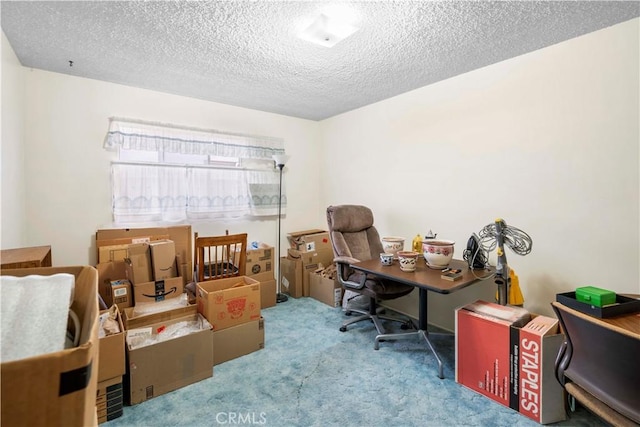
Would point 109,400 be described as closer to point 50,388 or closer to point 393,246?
point 50,388

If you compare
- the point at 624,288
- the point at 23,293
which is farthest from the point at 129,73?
the point at 624,288

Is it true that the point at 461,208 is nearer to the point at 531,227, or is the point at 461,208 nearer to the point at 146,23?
the point at 531,227

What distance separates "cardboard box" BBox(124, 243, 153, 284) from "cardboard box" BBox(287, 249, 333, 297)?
1.67 meters

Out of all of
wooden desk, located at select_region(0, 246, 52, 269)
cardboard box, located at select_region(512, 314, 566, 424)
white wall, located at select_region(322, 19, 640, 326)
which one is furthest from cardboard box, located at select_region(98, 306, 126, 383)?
white wall, located at select_region(322, 19, 640, 326)

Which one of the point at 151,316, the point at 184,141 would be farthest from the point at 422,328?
the point at 184,141

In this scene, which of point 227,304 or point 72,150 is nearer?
point 227,304

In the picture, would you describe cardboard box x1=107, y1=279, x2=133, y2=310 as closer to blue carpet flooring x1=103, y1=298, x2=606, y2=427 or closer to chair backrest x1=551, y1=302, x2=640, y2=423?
blue carpet flooring x1=103, y1=298, x2=606, y2=427

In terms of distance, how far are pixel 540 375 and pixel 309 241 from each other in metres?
2.61

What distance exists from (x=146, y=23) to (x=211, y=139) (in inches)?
63.9

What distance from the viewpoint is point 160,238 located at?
2.99m

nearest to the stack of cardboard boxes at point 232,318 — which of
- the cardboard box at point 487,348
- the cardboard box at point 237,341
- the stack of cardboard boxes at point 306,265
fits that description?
the cardboard box at point 237,341

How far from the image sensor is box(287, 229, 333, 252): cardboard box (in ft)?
12.5

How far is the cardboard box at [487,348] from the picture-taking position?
5.85 feet

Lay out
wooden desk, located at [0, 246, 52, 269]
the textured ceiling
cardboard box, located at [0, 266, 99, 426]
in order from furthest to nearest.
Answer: the textured ceiling → wooden desk, located at [0, 246, 52, 269] → cardboard box, located at [0, 266, 99, 426]
